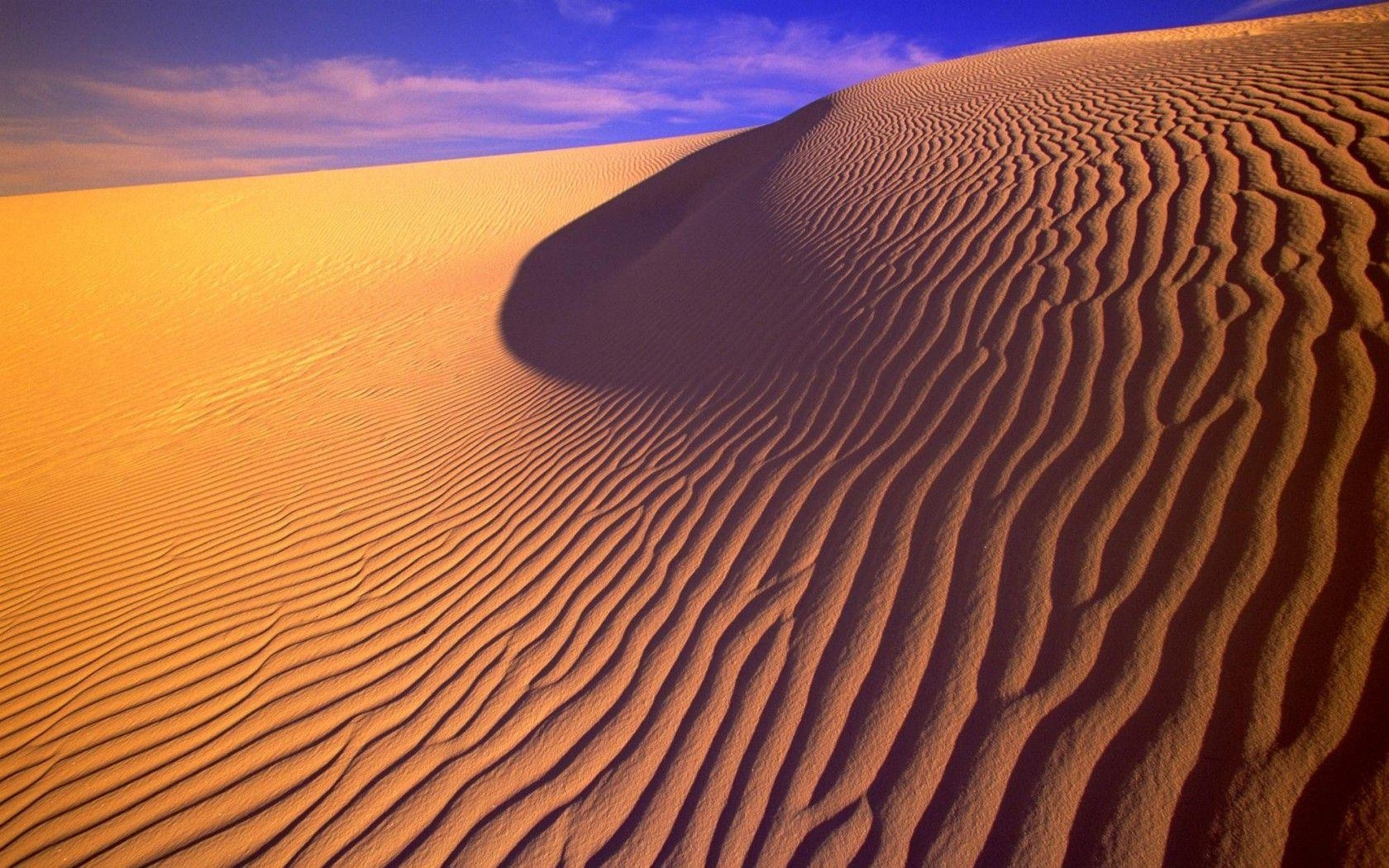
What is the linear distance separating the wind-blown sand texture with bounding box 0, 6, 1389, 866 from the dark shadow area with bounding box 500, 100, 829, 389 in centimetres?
10

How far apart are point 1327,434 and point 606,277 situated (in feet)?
28.0

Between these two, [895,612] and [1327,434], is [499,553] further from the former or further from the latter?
[1327,434]

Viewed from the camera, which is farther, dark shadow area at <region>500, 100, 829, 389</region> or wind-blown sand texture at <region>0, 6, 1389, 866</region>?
dark shadow area at <region>500, 100, 829, 389</region>

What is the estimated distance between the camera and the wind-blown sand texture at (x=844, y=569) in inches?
67.6

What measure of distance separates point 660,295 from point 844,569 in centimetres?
493

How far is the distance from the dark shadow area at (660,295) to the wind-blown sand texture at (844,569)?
0.32ft

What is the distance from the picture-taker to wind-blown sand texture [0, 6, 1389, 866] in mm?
1716

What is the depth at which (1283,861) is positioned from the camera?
1368mm

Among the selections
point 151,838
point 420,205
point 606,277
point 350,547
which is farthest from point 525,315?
point 420,205

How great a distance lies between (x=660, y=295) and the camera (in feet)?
22.6

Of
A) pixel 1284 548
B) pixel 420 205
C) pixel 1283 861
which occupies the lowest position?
pixel 1283 861

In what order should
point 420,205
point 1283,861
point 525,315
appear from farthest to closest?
point 420,205 → point 525,315 → point 1283,861

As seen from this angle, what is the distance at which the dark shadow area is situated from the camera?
5.03 metres

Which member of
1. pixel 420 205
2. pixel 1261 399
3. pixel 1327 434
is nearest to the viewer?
pixel 1327 434
